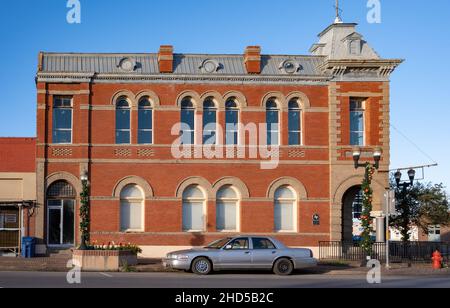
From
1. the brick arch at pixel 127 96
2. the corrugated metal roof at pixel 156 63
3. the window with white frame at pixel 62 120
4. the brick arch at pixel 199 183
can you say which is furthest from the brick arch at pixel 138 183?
the corrugated metal roof at pixel 156 63

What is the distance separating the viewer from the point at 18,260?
104ft

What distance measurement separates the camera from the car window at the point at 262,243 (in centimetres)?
2720

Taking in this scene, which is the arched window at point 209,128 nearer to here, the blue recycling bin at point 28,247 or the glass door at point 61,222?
the glass door at point 61,222

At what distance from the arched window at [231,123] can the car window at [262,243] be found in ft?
33.6

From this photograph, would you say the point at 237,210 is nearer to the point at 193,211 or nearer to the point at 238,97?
the point at 193,211

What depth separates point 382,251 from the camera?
3519 centimetres

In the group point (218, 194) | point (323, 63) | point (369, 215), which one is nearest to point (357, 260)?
point (369, 215)

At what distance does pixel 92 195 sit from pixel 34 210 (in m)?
2.72

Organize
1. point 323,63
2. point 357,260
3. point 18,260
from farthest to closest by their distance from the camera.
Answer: point 323,63 < point 357,260 < point 18,260

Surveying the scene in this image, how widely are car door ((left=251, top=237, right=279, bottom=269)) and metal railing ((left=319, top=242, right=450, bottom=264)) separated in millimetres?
8310

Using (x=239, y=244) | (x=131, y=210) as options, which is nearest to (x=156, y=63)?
(x=131, y=210)

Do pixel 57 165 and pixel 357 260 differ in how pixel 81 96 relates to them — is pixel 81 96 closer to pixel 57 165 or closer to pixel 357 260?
pixel 57 165

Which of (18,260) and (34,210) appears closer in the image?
(18,260)

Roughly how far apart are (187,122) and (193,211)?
4.25 metres
